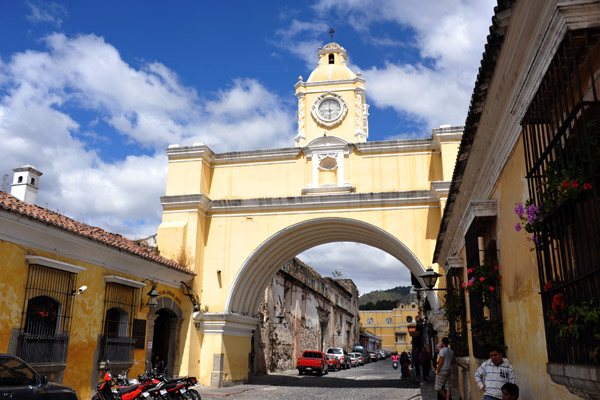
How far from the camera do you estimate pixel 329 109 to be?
20359 millimetres

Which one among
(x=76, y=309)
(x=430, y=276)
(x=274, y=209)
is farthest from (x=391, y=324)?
(x=76, y=309)

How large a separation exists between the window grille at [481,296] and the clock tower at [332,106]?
12013 millimetres

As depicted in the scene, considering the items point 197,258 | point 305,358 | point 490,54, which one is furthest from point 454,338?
point 305,358

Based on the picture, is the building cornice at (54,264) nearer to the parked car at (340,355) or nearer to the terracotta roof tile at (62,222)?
the terracotta roof tile at (62,222)

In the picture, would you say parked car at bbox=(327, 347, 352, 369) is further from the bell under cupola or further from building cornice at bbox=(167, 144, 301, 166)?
the bell under cupola

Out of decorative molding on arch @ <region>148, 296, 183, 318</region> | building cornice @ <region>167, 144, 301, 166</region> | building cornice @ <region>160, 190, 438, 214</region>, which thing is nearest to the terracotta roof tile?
decorative molding on arch @ <region>148, 296, 183, 318</region>

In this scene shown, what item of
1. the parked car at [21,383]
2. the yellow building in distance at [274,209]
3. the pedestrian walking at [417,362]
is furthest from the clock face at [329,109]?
the parked car at [21,383]

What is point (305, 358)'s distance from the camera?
26344mm

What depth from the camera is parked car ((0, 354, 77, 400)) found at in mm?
6723

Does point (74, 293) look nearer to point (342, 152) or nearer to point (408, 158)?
point (342, 152)

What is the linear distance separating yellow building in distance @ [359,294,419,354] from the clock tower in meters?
60.5

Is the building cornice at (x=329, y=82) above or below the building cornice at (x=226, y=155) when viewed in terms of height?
above

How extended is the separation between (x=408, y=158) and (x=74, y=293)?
37.2ft

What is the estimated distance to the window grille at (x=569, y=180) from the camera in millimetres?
3539
